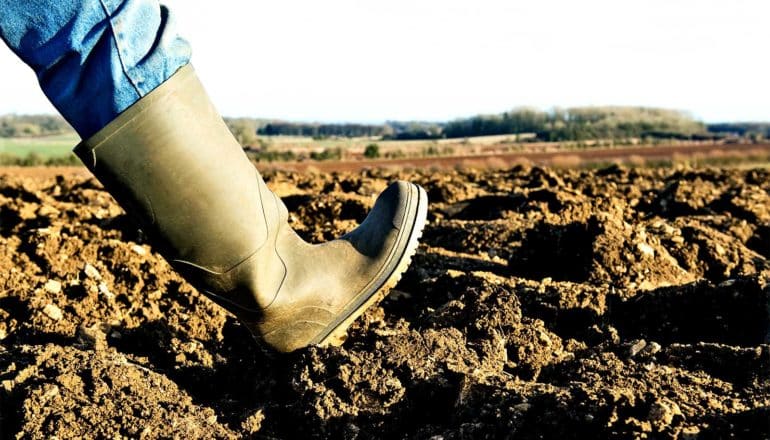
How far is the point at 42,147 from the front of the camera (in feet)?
104

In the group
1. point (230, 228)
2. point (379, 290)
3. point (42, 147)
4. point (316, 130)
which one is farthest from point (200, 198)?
point (316, 130)

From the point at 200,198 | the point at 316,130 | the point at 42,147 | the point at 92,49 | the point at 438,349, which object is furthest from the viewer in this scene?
the point at 316,130

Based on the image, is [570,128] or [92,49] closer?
[92,49]

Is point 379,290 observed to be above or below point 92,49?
below

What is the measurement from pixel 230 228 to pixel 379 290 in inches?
23.7

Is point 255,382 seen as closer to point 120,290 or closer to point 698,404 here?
point 120,290

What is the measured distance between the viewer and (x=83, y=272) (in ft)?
9.44

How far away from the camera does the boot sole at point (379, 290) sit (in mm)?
2256

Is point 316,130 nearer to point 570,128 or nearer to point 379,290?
point 570,128

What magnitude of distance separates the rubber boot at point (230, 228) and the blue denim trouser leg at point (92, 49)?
0.05 m

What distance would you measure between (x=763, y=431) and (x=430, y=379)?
29.4 inches

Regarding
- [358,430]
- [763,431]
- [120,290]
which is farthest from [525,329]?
[120,290]

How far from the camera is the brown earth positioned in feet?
5.41

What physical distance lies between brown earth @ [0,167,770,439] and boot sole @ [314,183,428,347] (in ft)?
0.20
